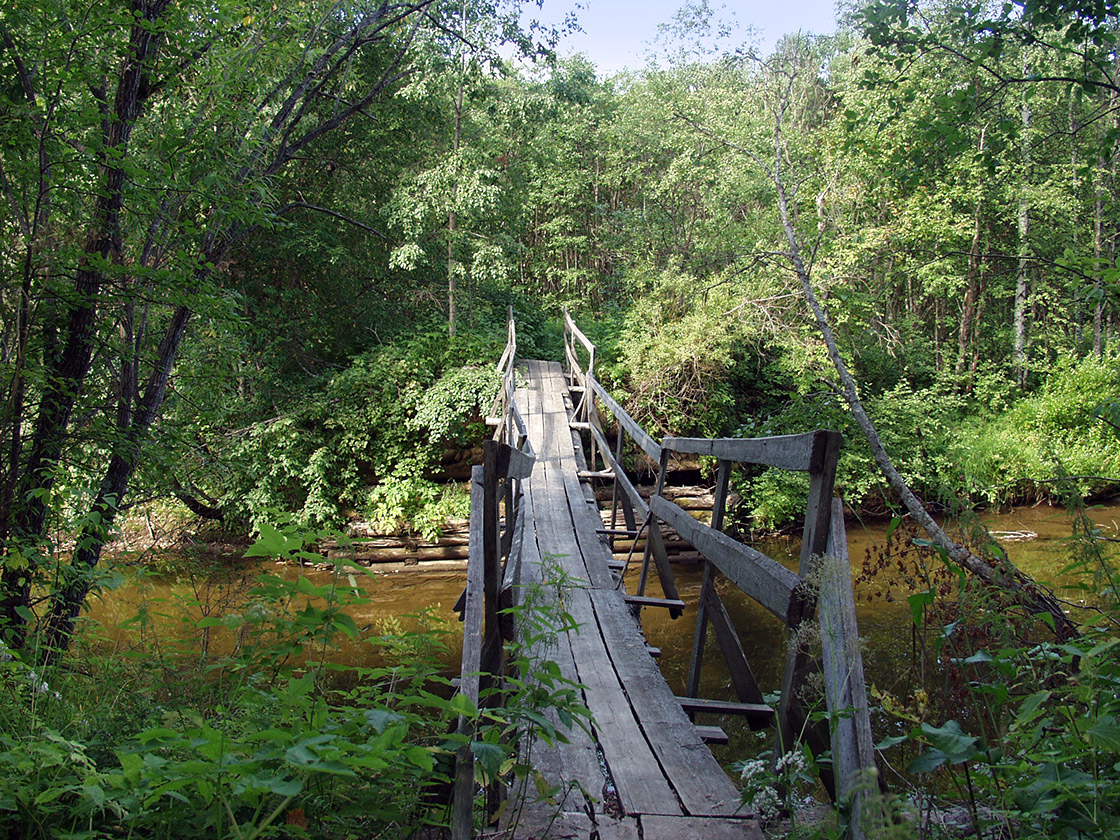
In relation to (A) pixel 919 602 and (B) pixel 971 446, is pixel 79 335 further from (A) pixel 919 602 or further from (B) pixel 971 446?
(B) pixel 971 446

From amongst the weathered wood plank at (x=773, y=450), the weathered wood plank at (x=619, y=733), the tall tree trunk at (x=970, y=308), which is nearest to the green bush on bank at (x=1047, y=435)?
the tall tree trunk at (x=970, y=308)

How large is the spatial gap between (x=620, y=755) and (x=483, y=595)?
743 mm

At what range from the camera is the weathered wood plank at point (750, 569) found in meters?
2.24

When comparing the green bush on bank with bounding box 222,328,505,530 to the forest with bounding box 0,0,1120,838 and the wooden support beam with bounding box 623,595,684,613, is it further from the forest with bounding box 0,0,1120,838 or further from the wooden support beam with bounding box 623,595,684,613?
the wooden support beam with bounding box 623,595,684,613

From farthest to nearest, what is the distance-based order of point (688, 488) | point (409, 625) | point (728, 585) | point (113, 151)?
point (688, 488) < point (728, 585) < point (409, 625) < point (113, 151)

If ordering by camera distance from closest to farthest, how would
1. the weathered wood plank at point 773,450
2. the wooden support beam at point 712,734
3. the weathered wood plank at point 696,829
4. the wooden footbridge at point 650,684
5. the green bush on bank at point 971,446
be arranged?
the wooden footbridge at point 650,684, the weathered wood plank at point 696,829, the weathered wood plank at point 773,450, the wooden support beam at point 712,734, the green bush on bank at point 971,446

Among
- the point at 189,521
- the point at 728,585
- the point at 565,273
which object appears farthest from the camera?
the point at 565,273

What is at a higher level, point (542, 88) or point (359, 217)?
point (542, 88)

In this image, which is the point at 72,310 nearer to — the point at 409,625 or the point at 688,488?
the point at 409,625

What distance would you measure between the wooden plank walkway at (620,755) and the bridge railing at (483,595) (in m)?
0.22

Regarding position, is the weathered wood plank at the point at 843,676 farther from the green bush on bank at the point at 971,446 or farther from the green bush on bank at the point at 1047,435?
the green bush on bank at the point at 1047,435

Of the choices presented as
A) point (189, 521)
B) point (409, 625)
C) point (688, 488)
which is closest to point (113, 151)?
point (409, 625)

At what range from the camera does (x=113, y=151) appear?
3.78m

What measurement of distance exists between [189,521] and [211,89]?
857cm
